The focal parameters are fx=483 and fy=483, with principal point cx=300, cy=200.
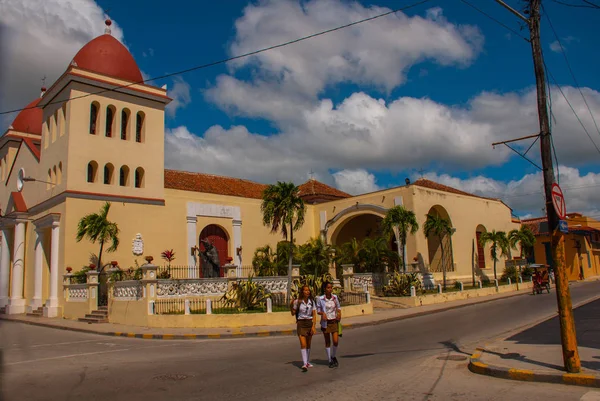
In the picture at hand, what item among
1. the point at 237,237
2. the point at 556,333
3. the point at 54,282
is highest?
the point at 237,237

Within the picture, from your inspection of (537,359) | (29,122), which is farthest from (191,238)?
(537,359)

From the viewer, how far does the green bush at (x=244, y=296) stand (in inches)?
711

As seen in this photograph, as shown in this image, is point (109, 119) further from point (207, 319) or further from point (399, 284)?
point (399, 284)

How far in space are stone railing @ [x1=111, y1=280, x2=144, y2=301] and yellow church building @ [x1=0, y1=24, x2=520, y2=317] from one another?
4.01 meters

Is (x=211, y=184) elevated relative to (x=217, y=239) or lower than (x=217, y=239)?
elevated

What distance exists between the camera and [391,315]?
1939 cm

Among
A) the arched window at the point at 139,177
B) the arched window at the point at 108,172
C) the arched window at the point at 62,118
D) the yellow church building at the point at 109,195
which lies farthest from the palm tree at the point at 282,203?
the arched window at the point at 62,118

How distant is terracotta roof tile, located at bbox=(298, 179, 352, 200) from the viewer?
35.2m

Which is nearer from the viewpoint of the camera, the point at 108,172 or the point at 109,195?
the point at 109,195

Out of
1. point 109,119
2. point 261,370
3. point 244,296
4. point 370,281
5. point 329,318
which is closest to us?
point 261,370

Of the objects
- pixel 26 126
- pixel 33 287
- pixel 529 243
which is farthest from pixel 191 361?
pixel 529 243

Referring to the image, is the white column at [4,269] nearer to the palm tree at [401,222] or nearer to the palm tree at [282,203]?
the palm tree at [282,203]

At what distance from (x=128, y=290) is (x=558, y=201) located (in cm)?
1556

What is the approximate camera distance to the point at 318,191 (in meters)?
36.0
